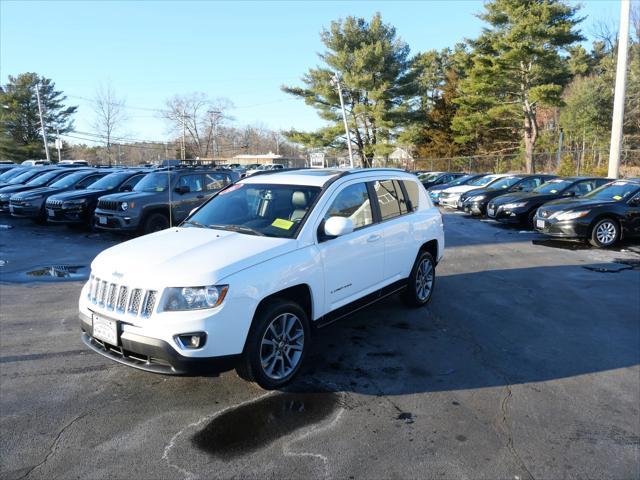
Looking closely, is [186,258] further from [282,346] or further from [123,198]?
[123,198]

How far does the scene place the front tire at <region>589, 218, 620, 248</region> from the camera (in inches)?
429

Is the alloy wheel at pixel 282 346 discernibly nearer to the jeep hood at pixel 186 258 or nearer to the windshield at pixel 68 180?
the jeep hood at pixel 186 258

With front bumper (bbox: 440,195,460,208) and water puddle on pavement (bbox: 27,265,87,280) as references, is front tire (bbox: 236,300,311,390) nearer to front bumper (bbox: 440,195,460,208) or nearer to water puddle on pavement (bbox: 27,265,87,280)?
water puddle on pavement (bbox: 27,265,87,280)

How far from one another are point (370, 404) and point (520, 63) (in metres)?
35.4

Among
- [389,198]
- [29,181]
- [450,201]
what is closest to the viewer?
[389,198]

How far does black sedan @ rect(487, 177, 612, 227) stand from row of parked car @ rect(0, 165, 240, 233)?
8.05 meters

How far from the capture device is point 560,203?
11.8m

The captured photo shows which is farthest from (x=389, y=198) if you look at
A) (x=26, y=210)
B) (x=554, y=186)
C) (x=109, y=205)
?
(x=26, y=210)

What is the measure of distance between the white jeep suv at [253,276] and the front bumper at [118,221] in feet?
21.5

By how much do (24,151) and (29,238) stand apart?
5624cm

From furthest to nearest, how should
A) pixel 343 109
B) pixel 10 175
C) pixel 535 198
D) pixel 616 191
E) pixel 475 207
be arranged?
pixel 343 109 → pixel 10 175 → pixel 475 207 → pixel 535 198 → pixel 616 191

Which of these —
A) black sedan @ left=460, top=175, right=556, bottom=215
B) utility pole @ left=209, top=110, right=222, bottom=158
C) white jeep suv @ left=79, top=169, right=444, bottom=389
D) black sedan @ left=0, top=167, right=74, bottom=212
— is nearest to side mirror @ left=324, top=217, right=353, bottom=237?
white jeep suv @ left=79, top=169, right=444, bottom=389

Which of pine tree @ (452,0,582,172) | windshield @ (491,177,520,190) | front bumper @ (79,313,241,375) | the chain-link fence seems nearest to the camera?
front bumper @ (79,313,241,375)

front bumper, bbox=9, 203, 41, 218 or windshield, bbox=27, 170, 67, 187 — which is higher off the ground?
windshield, bbox=27, 170, 67, 187
